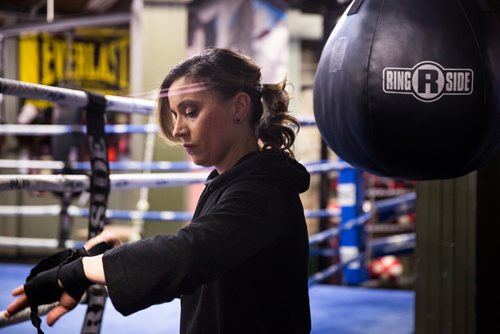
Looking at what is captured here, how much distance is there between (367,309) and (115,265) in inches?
89.4

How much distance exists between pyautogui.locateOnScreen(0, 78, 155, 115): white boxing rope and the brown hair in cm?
34

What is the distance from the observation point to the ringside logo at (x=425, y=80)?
1330 millimetres

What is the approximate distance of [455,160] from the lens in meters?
1.40

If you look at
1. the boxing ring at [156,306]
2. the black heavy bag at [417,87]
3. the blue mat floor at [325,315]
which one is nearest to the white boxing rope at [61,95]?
the boxing ring at [156,306]

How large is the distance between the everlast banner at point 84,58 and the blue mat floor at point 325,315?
127 inches

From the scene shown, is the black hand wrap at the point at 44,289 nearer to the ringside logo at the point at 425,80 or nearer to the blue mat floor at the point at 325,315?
the ringside logo at the point at 425,80

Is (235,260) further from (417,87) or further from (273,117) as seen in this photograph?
(417,87)

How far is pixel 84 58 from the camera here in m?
6.66

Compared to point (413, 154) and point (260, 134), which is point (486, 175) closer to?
point (413, 154)

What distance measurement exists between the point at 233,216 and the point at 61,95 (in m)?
0.67

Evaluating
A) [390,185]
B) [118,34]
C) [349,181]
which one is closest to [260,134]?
[349,181]

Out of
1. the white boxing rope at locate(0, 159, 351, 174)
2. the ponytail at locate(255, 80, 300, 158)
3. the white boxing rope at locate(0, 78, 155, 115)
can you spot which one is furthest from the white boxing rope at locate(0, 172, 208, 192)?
the white boxing rope at locate(0, 159, 351, 174)

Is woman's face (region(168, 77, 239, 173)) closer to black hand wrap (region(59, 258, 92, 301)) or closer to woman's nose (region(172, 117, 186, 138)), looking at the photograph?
woman's nose (region(172, 117, 186, 138))

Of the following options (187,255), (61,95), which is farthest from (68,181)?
(187,255)
